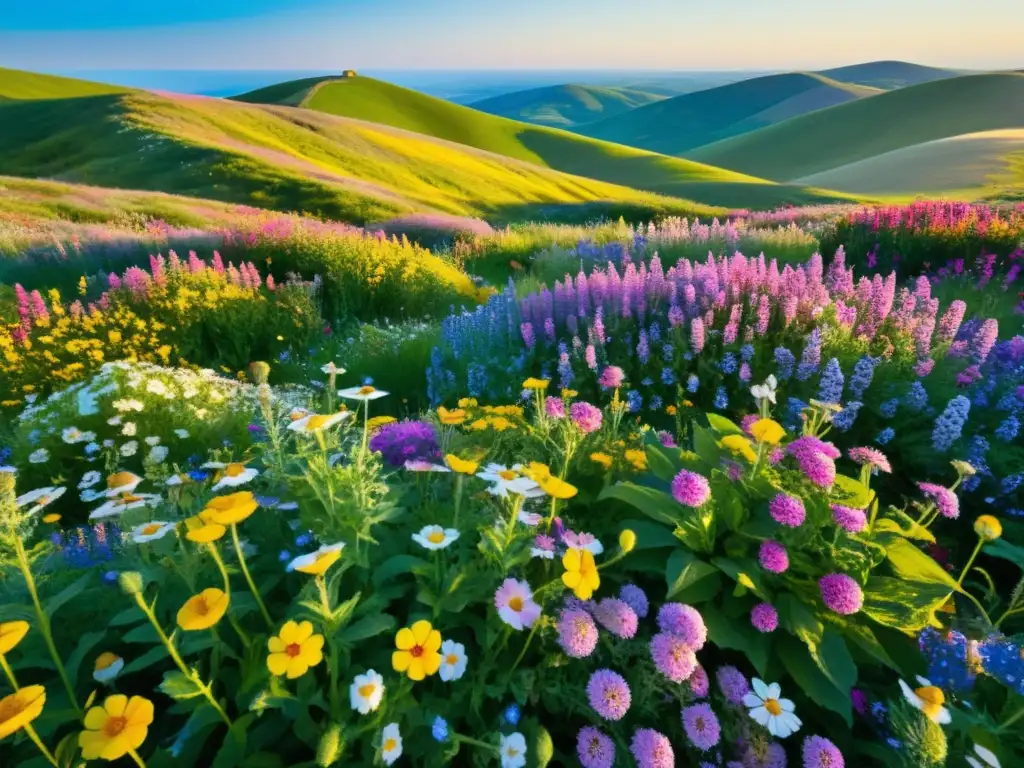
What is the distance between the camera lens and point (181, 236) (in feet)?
34.9

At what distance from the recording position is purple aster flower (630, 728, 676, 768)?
1.63m

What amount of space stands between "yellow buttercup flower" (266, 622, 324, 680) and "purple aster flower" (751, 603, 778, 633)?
4.63ft

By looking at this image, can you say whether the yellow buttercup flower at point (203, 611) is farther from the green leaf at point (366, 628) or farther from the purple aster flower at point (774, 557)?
the purple aster flower at point (774, 557)

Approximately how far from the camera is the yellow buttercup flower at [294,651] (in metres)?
1.44

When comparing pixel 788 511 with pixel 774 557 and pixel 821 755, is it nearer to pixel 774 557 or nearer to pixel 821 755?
pixel 774 557

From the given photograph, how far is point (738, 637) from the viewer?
79.0 inches

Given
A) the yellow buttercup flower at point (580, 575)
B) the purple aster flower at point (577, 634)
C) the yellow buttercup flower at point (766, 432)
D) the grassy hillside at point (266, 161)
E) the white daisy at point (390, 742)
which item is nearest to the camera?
the white daisy at point (390, 742)

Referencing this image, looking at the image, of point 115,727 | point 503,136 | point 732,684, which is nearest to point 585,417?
point 732,684

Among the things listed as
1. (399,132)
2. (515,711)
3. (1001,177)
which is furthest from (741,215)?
(1001,177)

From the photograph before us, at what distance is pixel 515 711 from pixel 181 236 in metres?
11.4

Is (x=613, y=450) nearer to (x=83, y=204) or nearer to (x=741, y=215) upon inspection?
(x=83, y=204)

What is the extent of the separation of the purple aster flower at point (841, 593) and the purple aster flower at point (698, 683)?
0.51m

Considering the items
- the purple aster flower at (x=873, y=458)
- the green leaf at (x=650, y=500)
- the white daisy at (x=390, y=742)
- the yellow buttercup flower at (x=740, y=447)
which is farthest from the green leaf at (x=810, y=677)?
the white daisy at (x=390, y=742)

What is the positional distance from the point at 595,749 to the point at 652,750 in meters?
0.17
